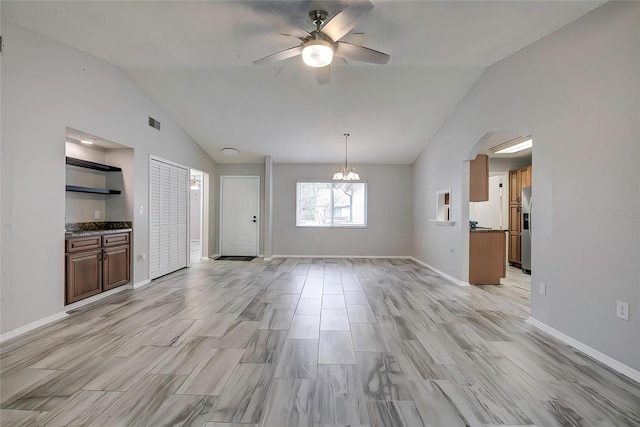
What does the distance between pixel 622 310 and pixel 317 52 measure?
317 cm

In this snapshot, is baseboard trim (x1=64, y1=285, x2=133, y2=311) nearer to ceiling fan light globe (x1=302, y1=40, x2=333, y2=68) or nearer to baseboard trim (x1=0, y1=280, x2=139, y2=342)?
baseboard trim (x1=0, y1=280, x2=139, y2=342)

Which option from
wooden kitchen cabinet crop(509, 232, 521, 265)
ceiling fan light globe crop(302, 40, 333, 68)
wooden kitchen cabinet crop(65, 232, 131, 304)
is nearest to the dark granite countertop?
wooden kitchen cabinet crop(65, 232, 131, 304)

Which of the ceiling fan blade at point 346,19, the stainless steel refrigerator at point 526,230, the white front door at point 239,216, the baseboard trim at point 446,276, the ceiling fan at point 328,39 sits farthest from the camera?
the white front door at point 239,216

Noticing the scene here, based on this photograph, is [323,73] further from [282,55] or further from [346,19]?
[346,19]

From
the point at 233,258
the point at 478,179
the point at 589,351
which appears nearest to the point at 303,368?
the point at 589,351

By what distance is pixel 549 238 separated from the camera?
2850 millimetres

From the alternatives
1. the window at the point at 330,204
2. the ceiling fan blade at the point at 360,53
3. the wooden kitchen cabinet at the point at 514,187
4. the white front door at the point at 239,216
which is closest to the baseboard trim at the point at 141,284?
the white front door at the point at 239,216

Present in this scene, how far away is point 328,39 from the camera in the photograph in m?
2.46

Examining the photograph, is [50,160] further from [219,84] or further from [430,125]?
[430,125]

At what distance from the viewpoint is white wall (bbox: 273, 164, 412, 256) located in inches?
288

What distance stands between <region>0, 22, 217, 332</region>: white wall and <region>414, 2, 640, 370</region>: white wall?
5.14 m

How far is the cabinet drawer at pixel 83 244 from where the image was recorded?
3.29 metres

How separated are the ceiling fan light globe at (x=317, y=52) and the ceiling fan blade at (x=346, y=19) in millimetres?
94

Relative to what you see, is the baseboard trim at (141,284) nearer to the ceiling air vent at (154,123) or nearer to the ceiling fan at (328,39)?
the ceiling air vent at (154,123)
